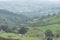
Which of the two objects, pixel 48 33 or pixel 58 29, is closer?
pixel 48 33

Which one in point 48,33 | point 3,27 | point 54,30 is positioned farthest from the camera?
point 3,27

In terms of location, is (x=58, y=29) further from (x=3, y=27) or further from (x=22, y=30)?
(x=3, y=27)

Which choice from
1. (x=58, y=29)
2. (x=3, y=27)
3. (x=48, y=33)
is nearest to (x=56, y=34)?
(x=48, y=33)

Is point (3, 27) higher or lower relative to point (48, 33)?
higher

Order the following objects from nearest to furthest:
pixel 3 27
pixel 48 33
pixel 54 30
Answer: pixel 48 33
pixel 54 30
pixel 3 27

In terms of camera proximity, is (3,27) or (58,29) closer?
(58,29)

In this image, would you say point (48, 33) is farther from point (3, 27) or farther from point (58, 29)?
point (3, 27)

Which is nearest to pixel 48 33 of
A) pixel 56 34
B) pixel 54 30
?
pixel 56 34

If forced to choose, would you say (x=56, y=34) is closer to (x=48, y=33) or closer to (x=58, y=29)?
(x=48, y=33)
